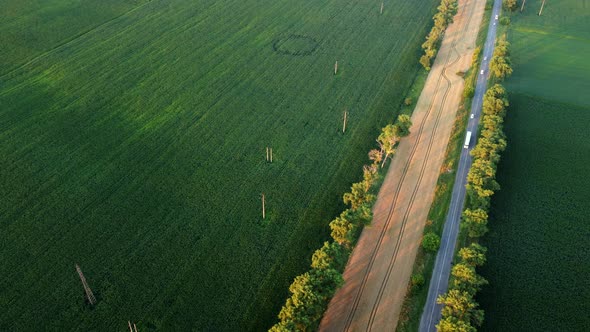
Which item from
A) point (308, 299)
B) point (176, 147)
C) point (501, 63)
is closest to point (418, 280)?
point (308, 299)

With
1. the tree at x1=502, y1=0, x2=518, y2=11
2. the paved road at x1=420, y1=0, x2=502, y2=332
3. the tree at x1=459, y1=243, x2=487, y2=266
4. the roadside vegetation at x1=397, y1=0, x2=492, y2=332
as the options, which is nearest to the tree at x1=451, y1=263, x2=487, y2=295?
the tree at x1=459, y1=243, x2=487, y2=266

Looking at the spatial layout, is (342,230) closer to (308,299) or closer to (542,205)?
(308,299)

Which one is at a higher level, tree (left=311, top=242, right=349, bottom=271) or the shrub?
tree (left=311, top=242, right=349, bottom=271)

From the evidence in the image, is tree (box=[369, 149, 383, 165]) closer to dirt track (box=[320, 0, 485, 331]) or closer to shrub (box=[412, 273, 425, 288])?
dirt track (box=[320, 0, 485, 331])

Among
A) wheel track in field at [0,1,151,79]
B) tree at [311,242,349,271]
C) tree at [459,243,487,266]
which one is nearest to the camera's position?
tree at [311,242,349,271]

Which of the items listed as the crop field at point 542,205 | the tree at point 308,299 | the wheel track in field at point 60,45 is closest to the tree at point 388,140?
the crop field at point 542,205

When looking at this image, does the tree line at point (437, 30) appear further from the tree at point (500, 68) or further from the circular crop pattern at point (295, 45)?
the circular crop pattern at point (295, 45)

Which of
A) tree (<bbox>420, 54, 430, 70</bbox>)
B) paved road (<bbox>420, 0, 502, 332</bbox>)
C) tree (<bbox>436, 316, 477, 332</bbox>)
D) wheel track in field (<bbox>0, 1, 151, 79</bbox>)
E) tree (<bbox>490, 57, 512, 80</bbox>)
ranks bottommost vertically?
paved road (<bbox>420, 0, 502, 332</bbox>)

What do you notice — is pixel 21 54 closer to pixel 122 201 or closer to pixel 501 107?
pixel 122 201
